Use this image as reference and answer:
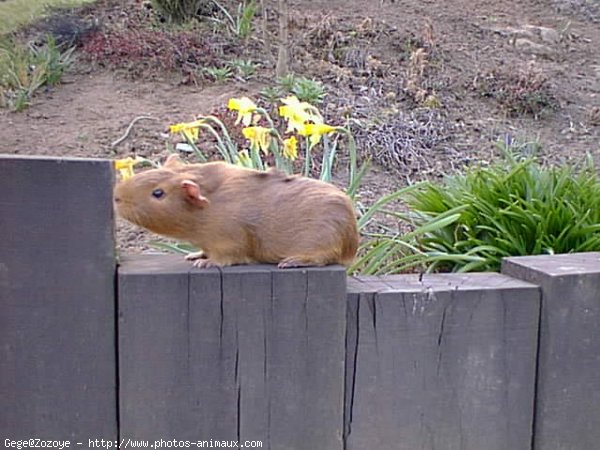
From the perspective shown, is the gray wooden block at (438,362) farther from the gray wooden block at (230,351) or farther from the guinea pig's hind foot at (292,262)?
the guinea pig's hind foot at (292,262)

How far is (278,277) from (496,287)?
2.09 ft

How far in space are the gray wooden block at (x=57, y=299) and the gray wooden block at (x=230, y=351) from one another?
0.22 ft

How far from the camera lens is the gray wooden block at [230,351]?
2340mm

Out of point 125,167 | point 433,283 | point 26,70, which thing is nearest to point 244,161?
point 125,167

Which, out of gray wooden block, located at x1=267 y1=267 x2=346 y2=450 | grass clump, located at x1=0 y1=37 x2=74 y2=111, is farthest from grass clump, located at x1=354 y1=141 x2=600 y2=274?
grass clump, located at x1=0 y1=37 x2=74 y2=111

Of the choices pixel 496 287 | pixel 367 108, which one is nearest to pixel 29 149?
pixel 367 108

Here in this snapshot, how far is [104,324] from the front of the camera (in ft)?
7.64

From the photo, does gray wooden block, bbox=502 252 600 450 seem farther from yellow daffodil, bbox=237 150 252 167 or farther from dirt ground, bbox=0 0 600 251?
dirt ground, bbox=0 0 600 251

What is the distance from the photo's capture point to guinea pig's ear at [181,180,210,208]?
2.23m

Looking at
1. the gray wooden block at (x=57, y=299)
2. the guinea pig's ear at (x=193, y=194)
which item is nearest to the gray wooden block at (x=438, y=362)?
the guinea pig's ear at (x=193, y=194)

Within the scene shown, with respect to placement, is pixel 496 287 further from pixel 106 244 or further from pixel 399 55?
pixel 399 55

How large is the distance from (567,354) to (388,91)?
3609 millimetres

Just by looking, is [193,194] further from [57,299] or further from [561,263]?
[561,263]

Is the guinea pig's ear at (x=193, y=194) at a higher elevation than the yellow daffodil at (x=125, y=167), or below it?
higher
